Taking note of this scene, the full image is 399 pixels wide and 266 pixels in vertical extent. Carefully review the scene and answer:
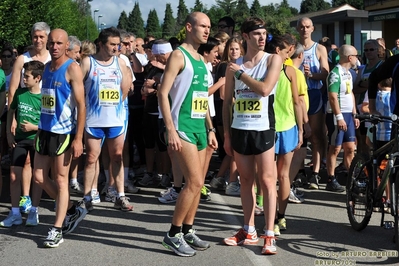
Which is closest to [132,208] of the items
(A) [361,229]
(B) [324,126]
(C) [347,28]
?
(A) [361,229]

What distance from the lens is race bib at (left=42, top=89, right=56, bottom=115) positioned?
6438 mm

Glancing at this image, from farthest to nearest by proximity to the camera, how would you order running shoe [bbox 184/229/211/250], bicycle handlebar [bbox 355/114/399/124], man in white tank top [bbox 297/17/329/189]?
man in white tank top [bbox 297/17/329/189]
running shoe [bbox 184/229/211/250]
bicycle handlebar [bbox 355/114/399/124]

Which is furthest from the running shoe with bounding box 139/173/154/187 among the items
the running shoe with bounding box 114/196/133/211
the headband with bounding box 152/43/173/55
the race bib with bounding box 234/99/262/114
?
the race bib with bounding box 234/99/262/114

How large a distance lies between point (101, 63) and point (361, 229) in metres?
3.49

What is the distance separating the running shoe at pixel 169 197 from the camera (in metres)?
8.38

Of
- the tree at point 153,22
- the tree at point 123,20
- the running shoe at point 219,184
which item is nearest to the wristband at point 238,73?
the running shoe at point 219,184

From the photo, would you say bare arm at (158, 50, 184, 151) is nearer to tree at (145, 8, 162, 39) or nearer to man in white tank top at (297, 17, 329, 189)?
man in white tank top at (297, 17, 329, 189)

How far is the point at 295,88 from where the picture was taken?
687 centimetres

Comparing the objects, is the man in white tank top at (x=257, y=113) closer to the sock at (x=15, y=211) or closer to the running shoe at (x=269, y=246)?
the running shoe at (x=269, y=246)

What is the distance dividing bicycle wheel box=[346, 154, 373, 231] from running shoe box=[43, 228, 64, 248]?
9.73ft

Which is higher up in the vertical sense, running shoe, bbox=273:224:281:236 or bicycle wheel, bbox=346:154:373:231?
bicycle wheel, bbox=346:154:373:231

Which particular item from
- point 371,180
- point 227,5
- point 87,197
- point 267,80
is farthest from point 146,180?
point 227,5

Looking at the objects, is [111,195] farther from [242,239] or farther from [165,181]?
[242,239]

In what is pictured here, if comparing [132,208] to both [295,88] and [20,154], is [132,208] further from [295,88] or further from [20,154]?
[295,88]
